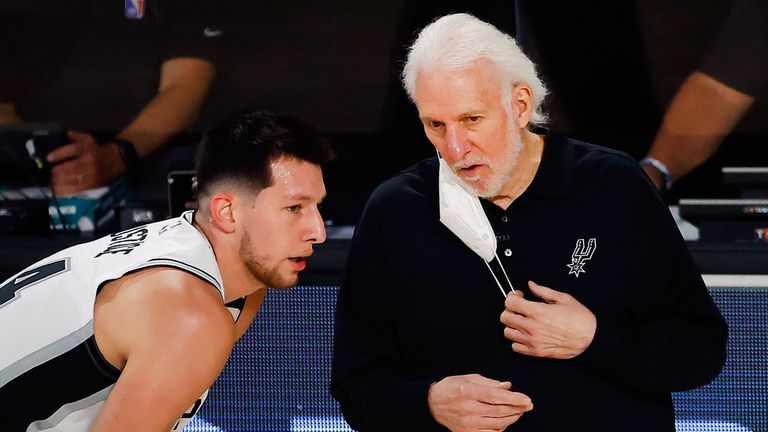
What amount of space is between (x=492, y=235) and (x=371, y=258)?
0.82 ft

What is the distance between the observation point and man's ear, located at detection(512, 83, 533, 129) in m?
2.19

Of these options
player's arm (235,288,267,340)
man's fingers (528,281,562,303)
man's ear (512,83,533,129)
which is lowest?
player's arm (235,288,267,340)

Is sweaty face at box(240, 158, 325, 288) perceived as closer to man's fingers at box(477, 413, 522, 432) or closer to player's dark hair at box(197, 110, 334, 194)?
player's dark hair at box(197, 110, 334, 194)

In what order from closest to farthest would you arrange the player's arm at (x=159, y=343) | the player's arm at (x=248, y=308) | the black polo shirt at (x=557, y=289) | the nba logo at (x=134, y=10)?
the player's arm at (x=159, y=343)
the black polo shirt at (x=557, y=289)
the player's arm at (x=248, y=308)
the nba logo at (x=134, y=10)

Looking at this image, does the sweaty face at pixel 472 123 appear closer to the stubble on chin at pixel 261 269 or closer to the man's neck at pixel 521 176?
the man's neck at pixel 521 176

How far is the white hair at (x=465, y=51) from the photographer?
6.97 ft

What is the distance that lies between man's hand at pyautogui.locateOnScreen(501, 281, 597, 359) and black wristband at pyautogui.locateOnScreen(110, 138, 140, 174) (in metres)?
1.88

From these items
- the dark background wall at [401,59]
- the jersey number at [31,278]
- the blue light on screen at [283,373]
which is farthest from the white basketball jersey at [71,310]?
the dark background wall at [401,59]

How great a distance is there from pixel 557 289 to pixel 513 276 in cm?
9

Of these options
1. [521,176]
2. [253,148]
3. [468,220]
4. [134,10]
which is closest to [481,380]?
[468,220]

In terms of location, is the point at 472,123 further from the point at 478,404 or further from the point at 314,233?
the point at 478,404

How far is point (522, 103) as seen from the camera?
7.24 feet

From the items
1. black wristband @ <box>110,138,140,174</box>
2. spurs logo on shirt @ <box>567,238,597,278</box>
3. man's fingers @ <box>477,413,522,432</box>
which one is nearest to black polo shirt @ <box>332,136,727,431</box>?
spurs logo on shirt @ <box>567,238,597,278</box>

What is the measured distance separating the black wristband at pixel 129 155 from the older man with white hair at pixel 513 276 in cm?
160
